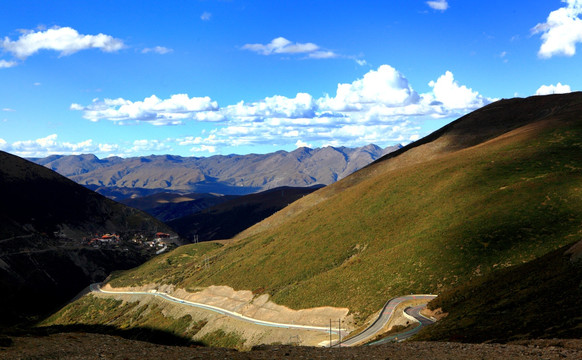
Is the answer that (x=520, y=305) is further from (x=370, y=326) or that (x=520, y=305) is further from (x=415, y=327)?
(x=370, y=326)

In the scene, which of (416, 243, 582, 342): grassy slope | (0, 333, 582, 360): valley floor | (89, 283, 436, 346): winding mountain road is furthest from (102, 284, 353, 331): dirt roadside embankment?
(0, 333, 582, 360): valley floor

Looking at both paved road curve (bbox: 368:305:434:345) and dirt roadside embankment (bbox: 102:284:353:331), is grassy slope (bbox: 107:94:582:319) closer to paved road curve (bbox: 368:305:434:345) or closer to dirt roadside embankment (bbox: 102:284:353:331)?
dirt roadside embankment (bbox: 102:284:353:331)

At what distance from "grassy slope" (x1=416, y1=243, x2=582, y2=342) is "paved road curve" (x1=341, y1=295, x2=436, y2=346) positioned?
7.41 m

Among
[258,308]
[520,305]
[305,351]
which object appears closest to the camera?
[305,351]

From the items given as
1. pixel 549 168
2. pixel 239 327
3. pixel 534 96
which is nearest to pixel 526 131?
pixel 549 168

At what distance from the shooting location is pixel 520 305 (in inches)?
1773

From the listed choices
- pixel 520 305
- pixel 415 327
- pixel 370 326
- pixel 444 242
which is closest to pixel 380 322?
pixel 370 326

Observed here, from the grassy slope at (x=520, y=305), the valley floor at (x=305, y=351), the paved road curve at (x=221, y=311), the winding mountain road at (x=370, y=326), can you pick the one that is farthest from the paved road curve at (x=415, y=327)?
the paved road curve at (x=221, y=311)

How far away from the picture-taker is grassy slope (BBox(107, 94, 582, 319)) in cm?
7400

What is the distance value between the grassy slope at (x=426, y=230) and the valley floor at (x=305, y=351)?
Result: 33.3 metres

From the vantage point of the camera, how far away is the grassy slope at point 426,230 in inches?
2913

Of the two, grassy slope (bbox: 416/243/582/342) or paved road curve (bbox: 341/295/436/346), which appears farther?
paved road curve (bbox: 341/295/436/346)

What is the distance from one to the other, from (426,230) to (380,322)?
31.8m

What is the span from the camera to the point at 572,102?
15500cm
